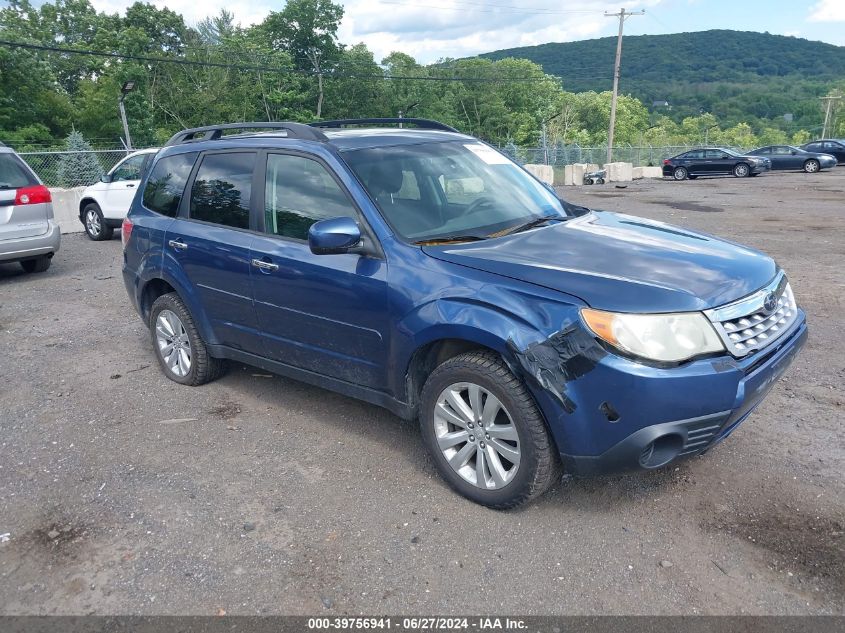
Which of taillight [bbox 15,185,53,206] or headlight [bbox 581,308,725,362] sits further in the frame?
taillight [bbox 15,185,53,206]

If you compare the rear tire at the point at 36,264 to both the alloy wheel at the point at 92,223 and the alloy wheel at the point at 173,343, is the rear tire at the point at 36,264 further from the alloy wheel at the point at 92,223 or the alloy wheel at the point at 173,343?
the alloy wheel at the point at 173,343

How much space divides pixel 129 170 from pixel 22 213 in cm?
415

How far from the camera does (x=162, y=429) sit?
4.69 metres

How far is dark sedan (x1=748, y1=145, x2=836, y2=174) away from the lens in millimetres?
32562

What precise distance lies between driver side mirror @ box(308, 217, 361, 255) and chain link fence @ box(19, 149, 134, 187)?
16240 millimetres

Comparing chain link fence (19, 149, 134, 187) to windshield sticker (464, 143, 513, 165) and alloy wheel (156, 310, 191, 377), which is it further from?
windshield sticker (464, 143, 513, 165)

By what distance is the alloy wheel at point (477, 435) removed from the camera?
3363mm

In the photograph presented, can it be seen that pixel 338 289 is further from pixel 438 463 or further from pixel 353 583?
pixel 353 583

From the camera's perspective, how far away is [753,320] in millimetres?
3301

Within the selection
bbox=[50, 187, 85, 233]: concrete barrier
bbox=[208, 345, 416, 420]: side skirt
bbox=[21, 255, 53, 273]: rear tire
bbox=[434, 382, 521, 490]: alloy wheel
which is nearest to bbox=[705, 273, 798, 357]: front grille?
bbox=[434, 382, 521, 490]: alloy wheel

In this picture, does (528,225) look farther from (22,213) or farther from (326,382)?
(22,213)

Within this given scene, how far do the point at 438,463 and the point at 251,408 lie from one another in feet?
5.96

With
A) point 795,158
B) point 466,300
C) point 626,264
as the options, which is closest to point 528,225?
point 626,264

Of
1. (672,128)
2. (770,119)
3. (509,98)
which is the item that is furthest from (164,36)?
(770,119)
